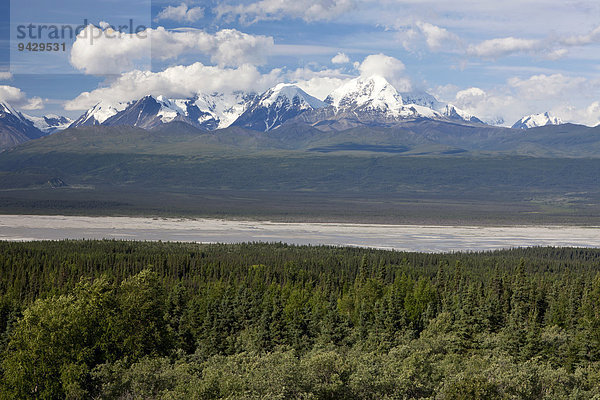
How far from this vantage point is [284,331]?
77.6 metres

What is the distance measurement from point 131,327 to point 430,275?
76.8 meters

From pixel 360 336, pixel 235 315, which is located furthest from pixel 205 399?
pixel 235 315

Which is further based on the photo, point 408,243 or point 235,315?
point 408,243

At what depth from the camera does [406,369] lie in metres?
50.4

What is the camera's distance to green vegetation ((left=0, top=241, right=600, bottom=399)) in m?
48.3

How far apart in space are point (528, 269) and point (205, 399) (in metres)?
105

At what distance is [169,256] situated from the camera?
5226 inches

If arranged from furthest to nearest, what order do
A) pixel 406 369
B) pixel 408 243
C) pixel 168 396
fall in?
pixel 408 243 → pixel 406 369 → pixel 168 396

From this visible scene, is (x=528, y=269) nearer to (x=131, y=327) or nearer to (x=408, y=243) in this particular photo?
(x=408, y=243)

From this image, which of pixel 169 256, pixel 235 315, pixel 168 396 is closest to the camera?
pixel 168 396

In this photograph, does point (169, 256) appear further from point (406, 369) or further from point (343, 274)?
point (406, 369)

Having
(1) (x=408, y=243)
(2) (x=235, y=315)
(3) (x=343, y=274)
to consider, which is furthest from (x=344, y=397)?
(1) (x=408, y=243)

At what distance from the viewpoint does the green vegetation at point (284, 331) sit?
48281 millimetres

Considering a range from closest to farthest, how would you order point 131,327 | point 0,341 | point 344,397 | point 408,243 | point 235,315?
point 344,397 → point 131,327 → point 0,341 → point 235,315 → point 408,243
